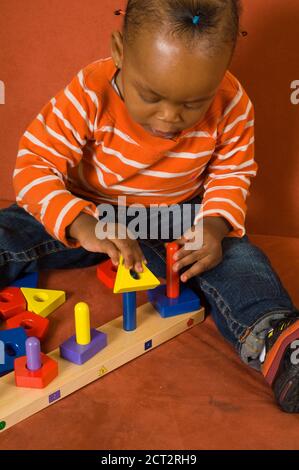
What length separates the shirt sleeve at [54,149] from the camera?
84cm

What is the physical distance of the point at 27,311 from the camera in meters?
0.85

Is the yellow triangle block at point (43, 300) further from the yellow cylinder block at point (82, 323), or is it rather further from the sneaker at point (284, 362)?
the sneaker at point (284, 362)

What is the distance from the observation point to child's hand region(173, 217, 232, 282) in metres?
0.84

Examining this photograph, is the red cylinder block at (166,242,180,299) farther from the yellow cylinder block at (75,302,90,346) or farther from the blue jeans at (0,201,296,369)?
the yellow cylinder block at (75,302,90,346)

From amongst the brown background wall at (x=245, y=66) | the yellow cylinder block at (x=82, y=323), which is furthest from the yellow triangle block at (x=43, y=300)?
the brown background wall at (x=245, y=66)

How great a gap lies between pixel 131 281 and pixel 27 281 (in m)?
0.24

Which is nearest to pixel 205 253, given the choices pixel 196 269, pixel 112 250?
pixel 196 269

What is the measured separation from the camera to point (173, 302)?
848 millimetres

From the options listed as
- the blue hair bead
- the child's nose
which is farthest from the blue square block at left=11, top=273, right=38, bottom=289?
the blue hair bead

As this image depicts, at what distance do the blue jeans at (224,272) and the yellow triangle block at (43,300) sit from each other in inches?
2.1

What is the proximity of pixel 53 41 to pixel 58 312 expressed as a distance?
18.0 inches

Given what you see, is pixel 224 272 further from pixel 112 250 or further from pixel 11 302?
pixel 11 302

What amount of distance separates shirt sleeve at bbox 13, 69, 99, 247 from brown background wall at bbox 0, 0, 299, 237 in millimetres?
197

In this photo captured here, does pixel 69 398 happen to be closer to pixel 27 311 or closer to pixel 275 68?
pixel 27 311
